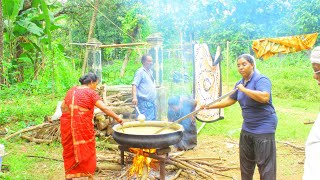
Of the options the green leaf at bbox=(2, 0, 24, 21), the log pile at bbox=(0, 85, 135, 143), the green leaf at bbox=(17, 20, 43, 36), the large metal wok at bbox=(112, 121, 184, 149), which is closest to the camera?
the large metal wok at bbox=(112, 121, 184, 149)

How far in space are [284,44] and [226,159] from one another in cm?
289

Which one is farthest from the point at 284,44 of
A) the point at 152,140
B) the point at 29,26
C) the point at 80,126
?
the point at 29,26

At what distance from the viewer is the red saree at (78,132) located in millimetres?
4543

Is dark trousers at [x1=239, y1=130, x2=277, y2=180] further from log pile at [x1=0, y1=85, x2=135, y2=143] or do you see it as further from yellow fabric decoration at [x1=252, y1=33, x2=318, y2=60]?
yellow fabric decoration at [x1=252, y1=33, x2=318, y2=60]

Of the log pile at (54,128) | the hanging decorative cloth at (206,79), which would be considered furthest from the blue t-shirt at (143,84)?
the hanging decorative cloth at (206,79)

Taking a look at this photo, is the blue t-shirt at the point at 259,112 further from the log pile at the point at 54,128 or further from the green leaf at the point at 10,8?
the green leaf at the point at 10,8

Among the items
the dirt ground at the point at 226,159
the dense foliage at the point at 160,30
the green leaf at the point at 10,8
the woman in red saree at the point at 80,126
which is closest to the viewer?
the woman in red saree at the point at 80,126

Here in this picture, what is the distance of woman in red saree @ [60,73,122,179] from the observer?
454 cm

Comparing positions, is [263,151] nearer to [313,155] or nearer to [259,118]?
[259,118]

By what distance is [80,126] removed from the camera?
457cm

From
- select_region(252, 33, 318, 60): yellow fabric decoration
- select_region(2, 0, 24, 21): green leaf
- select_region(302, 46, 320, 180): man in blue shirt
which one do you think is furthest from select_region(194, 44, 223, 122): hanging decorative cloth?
select_region(2, 0, 24, 21): green leaf

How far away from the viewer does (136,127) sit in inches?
199

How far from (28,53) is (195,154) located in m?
8.59

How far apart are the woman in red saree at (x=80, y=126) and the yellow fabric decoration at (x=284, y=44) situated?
4.22m
